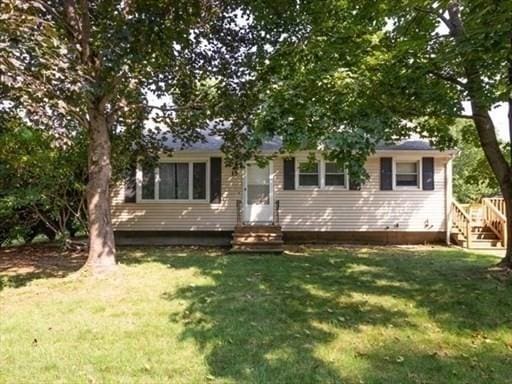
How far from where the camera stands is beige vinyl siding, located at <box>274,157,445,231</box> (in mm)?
13789

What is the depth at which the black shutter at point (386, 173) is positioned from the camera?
13.7 meters

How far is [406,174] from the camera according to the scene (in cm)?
1388

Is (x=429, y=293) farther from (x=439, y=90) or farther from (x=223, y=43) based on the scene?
(x=223, y=43)

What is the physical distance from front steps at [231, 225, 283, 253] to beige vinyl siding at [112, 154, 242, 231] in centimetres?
161

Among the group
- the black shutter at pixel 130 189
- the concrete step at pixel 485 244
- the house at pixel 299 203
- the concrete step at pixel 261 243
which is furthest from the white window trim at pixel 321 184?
the black shutter at pixel 130 189

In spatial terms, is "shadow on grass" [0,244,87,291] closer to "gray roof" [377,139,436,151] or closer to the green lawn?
the green lawn

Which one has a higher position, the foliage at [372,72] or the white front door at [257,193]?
the foliage at [372,72]

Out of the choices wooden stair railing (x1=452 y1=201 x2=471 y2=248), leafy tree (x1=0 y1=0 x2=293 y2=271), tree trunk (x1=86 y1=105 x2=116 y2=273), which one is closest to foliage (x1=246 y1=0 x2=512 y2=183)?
leafy tree (x1=0 y1=0 x2=293 y2=271)

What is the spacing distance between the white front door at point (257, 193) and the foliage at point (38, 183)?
4.82m

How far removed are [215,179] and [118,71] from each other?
657 cm

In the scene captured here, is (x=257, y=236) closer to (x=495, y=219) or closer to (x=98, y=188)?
(x=98, y=188)

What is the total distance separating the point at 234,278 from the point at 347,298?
2.21m

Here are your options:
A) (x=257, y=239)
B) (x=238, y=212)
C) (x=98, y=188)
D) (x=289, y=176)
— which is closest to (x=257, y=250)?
(x=257, y=239)

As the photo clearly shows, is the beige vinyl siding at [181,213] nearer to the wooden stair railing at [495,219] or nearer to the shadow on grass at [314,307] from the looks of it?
the shadow on grass at [314,307]
